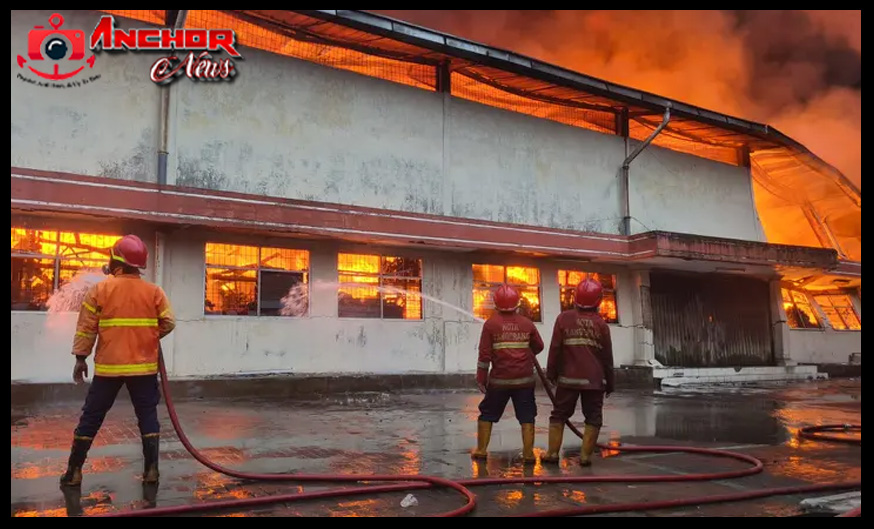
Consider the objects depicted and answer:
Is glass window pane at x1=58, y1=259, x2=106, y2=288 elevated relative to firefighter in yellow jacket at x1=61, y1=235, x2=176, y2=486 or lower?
elevated

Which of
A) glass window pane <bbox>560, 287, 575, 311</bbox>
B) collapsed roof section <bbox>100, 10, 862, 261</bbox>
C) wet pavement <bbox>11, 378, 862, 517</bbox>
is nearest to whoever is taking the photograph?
wet pavement <bbox>11, 378, 862, 517</bbox>

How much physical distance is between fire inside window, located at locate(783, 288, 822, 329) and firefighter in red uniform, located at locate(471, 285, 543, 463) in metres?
14.7

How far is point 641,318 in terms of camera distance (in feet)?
49.8

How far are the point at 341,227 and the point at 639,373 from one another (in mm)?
7216

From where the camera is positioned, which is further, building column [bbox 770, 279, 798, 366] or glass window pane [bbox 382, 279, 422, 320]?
building column [bbox 770, 279, 798, 366]

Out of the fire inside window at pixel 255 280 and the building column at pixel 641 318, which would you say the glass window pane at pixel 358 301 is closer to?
the fire inside window at pixel 255 280

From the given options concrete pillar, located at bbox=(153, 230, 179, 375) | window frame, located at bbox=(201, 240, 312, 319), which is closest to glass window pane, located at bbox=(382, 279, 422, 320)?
window frame, located at bbox=(201, 240, 312, 319)

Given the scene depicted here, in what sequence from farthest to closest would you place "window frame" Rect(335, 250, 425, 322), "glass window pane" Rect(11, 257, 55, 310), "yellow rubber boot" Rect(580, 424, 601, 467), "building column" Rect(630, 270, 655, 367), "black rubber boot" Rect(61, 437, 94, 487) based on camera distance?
"building column" Rect(630, 270, 655, 367), "window frame" Rect(335, 250, 425, 322), "glass window pane" Rect(11, 257, 55, 310), "yellow rubber boot" Rect(580, 424, 601, 467), "black rubber boot" Rect(61, 437, 94, 487)

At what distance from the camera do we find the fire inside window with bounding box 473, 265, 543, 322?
13.6 meters

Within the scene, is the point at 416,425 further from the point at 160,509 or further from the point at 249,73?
the point at 249,73

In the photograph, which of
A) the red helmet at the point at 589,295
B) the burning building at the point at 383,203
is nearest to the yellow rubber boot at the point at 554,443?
the red helmet at the point at 589,295

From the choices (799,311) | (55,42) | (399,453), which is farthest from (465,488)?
(799,311)

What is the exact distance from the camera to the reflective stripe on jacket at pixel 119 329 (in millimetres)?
4680

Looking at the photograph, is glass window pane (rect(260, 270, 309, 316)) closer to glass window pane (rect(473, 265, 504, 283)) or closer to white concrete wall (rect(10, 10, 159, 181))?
white concrete wall (rect(10, 10, 159, 181))
